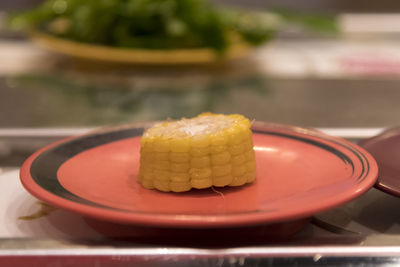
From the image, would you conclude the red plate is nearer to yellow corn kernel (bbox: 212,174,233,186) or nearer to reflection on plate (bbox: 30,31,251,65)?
yellow corn kernel (bbox: 212,174,233,186)

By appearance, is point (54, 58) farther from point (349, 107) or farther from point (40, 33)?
point (349, 107)

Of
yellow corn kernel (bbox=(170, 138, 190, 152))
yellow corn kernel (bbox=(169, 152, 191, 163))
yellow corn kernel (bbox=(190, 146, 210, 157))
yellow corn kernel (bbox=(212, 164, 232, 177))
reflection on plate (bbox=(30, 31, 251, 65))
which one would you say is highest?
yellow corn kernel (bbox=(170, 138, 190, 152))

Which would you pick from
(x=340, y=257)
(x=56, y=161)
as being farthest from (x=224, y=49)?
(x=340, y=257)

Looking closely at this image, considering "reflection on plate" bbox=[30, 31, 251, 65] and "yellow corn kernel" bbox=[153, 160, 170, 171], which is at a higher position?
"yellow corn kernel" bbox=[153, 160, 170, 171]

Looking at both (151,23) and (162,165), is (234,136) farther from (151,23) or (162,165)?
(151,23)

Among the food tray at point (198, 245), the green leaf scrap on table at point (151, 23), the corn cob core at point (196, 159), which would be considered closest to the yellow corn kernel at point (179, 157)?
the corn cob core at point (196, 159)

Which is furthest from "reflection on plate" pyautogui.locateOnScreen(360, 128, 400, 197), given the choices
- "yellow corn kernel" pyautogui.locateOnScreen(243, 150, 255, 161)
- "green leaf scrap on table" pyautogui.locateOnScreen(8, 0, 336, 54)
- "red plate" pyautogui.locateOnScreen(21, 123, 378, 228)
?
"green leaf scrap on table" pyautogui.locateOnScreen(8, 0, 336, 54)

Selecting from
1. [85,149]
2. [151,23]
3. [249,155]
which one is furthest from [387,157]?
[151,23]
